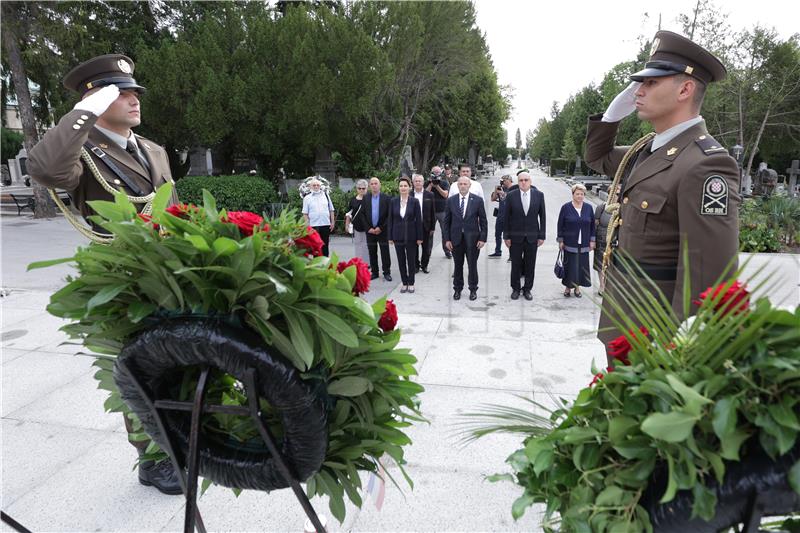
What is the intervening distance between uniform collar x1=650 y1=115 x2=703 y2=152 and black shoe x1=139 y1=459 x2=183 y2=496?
2980 millimetres

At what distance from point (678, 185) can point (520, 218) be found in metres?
5.01

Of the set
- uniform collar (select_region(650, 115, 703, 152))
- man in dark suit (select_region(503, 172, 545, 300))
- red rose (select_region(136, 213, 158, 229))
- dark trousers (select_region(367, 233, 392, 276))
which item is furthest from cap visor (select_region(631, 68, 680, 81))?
dark trousers (select_region(367, 233, 392, 276))

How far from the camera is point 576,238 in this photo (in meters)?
6.99

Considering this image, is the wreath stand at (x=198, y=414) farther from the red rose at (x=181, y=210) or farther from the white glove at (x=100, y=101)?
the white glove at (x=100, y=101)

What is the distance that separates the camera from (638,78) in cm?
224

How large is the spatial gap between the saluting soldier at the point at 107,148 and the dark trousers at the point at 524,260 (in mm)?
5041

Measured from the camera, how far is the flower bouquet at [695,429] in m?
0.88

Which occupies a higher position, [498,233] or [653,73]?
[653,73]

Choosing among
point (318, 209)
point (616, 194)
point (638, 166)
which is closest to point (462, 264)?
point (318, 209)

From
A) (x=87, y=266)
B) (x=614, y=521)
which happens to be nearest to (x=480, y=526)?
(x=614, y=521)

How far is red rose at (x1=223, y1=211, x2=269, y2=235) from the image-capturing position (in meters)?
1.41

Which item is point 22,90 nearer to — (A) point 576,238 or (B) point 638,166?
(A) point 576,238

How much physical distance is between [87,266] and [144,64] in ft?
46.0

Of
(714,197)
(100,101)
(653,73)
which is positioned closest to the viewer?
(714,197)
